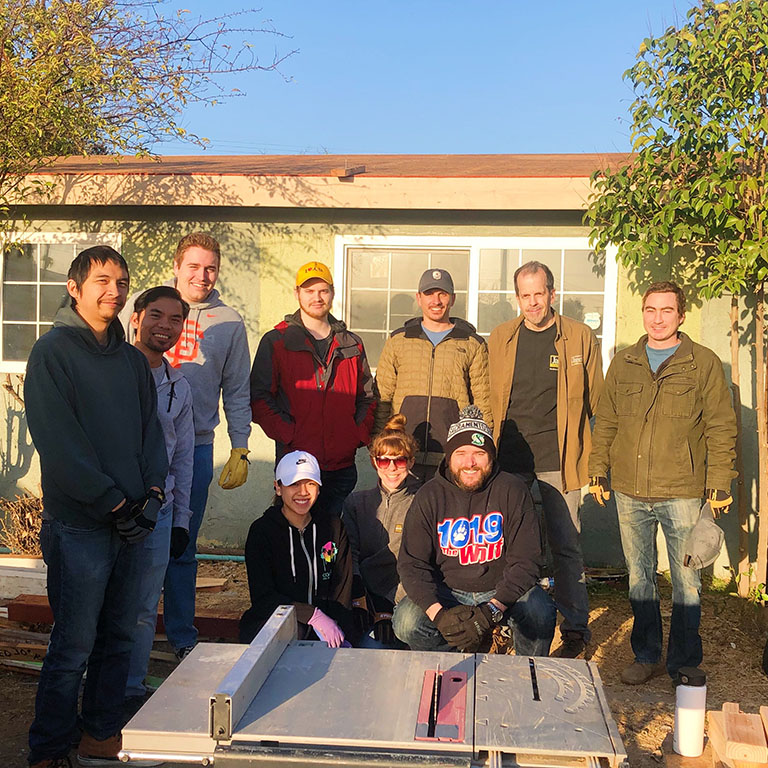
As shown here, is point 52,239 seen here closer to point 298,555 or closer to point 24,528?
point 24,528

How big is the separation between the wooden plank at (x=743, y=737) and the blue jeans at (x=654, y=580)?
1288 mm

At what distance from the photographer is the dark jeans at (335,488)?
16.4 ft

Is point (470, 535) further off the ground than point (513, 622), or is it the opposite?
point (470, 535)

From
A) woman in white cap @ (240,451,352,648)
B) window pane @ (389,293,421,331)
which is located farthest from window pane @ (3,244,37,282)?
woman in white cap @ (240,451,352,648)

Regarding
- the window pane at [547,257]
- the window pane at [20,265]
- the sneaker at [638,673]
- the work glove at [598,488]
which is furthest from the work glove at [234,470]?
the window pane at [20,265]

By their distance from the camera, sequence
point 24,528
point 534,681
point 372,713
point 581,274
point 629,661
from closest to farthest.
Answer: point 372,713 → point 534,681 → point 629,661 → point 24,528 → point 581,274

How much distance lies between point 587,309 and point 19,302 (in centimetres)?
501

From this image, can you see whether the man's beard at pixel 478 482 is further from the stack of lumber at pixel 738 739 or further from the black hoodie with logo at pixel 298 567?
the stack of lumber at pixel 738 739

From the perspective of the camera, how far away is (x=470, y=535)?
433cm

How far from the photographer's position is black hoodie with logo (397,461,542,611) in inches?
168

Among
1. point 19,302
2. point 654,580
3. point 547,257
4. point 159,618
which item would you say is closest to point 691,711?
point 654,580

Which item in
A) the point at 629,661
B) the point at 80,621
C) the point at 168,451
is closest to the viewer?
the point at 80,621

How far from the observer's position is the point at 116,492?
338 centimetres

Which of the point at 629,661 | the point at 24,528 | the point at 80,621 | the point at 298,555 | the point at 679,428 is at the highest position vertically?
the point at 679,428
